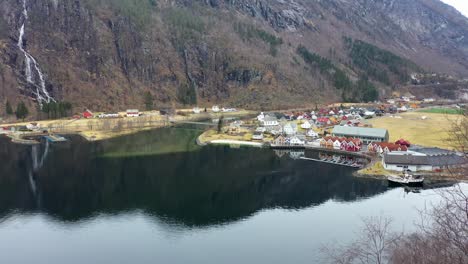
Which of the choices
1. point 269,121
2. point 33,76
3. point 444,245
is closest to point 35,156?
point 269,121

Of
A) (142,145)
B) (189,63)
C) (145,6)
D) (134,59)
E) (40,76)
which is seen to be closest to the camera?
(142,145)

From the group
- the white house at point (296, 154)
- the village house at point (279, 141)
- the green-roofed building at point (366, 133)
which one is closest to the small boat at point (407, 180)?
the white house at point (296, 154)

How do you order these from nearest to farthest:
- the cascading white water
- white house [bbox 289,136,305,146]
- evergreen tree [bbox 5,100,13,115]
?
the cascading white water, white house [bbox 289,136,305,146], evergreen tree [bbox 5,100,13,115]

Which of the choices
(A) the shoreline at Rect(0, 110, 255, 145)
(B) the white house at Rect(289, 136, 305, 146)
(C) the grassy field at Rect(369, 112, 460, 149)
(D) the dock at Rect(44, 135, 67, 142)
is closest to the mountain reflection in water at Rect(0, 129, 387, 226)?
(D) the dock at Rect(44, 135, 67, 142)

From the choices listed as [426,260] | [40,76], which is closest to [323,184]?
[426,260]

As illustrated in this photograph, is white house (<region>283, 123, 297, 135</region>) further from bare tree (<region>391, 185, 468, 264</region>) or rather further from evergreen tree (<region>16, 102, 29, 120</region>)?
bare tree (<region>391, 185, 468, 264</region>)

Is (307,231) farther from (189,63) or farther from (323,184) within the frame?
(189,63)

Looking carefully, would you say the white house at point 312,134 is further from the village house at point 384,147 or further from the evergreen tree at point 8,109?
the evergreen tree at point 8,109
